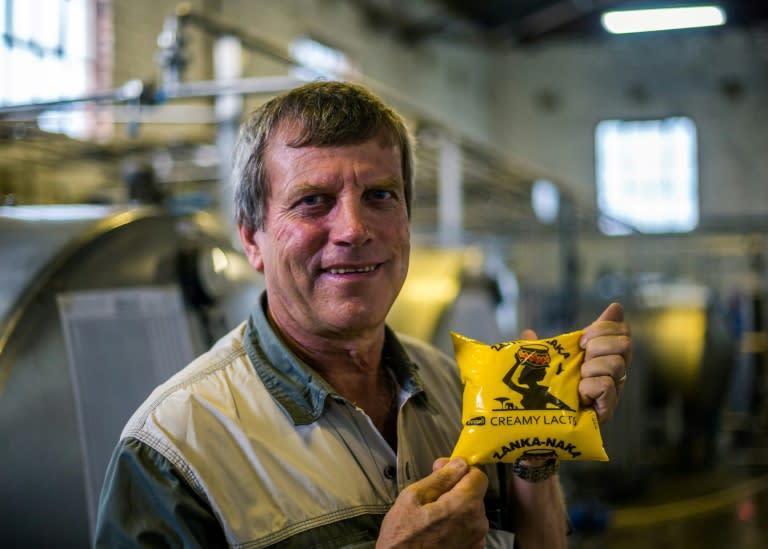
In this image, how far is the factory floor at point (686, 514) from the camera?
452cm

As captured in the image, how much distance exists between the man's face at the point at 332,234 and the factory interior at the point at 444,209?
2.65 feet

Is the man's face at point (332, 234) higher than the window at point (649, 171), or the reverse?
the window at point (649, 171)

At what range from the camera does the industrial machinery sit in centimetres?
190

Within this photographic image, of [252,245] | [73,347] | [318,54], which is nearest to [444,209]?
[73,347]

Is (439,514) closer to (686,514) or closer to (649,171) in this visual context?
(686,514)

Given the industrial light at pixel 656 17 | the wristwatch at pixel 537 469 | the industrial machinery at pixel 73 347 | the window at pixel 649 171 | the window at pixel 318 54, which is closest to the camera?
the wristwatch at pixel 537 469

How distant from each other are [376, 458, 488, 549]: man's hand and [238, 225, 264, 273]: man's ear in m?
Answer: 0.46

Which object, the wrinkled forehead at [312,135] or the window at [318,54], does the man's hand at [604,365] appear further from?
the window at [318,54]

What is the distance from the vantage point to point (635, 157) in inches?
539

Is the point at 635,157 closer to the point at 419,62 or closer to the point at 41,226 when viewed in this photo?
the point at 419,62

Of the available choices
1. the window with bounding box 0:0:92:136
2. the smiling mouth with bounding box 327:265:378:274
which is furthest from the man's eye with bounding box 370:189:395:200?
the window with bounding box 0:0:92:136

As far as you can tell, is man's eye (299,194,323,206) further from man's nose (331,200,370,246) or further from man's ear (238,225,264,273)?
man's ear (238,225,264,273)

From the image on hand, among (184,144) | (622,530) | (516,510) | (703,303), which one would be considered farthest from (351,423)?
(703,303)

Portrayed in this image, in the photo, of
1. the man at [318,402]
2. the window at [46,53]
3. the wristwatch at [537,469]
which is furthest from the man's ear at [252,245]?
the window at [46,53]
